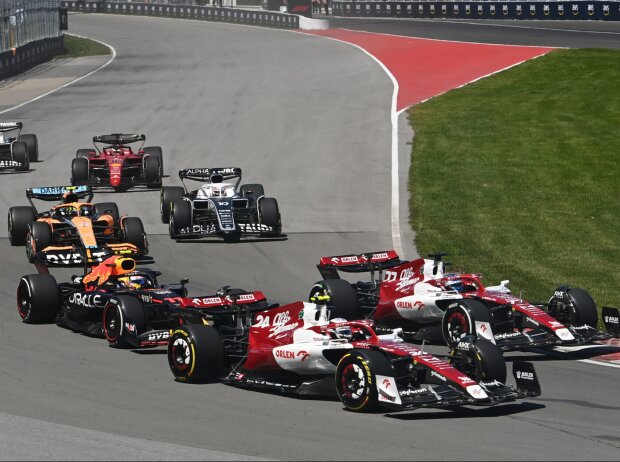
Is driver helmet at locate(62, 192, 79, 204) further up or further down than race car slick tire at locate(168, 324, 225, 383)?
further up

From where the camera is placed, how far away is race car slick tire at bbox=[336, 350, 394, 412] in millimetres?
14414

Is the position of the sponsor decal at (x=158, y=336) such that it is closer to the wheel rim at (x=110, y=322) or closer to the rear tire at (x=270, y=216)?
the wheel rim at (x=110, y=322)

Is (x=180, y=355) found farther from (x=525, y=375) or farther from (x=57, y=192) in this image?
(x=57, y=192)

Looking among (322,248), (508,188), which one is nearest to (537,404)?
Answer: (322,248)

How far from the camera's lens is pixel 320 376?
15789mm

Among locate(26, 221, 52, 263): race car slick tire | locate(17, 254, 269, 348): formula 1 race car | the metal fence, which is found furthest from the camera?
the metal fence

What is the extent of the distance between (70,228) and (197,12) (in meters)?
66.7

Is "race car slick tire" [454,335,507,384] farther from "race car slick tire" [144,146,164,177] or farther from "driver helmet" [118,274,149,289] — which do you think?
"race car slick tire" [144,146,164,177]

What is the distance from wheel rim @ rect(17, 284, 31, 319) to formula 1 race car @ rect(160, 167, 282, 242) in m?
8.11

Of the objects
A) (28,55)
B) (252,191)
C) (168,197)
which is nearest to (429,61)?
(28,55)

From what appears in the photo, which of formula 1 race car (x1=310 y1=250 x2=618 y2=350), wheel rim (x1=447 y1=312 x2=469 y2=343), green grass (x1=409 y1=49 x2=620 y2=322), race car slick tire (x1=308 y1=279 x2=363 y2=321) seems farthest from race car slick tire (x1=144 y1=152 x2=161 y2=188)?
wheel rim (x1=447 y1=312 x2=469 y2=343)

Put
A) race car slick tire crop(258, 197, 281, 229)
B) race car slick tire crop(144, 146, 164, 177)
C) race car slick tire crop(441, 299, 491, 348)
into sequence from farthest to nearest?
race car slick tire crop(144, 146, 164, 177), race car slick tire crop(258, 197, 281, 229), race car slick tire crop(441, 299, 491, 348)

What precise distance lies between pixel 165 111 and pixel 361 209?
18.5 meters


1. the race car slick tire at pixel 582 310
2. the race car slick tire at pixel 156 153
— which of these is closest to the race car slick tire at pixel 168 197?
the race car slick tire at pixel 156 153
